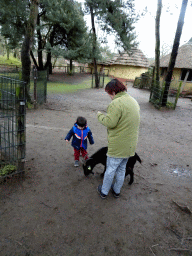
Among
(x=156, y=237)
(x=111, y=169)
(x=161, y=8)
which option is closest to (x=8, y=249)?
(x=111, y=169)

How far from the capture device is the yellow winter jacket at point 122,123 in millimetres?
2260

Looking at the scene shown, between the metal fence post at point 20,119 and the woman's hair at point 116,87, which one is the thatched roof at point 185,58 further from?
the metal fence post at point 20,119

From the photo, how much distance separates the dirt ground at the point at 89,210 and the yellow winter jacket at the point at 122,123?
0.95m

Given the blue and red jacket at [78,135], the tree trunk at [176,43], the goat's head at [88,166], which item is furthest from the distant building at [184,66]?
the goat's head at [88,166]

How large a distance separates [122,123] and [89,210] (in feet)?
4.58

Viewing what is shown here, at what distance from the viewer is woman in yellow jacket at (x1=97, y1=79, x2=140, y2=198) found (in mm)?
2268

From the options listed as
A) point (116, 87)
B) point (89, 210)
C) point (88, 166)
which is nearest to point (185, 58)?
point (88, 166)

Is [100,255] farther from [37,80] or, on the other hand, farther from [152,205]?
[37,80]

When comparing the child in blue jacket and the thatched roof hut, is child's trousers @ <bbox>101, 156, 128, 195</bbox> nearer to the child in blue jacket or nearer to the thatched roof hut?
the child in blue jacket

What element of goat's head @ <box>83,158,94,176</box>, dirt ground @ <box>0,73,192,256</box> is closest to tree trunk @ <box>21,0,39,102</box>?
dirt ground @ <box>0,73,192,256</box>

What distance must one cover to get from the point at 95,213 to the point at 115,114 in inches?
58.4

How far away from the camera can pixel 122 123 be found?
233 centimetres

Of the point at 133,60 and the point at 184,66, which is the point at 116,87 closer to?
the point at 184,66

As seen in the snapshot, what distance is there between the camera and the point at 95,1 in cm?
1223
